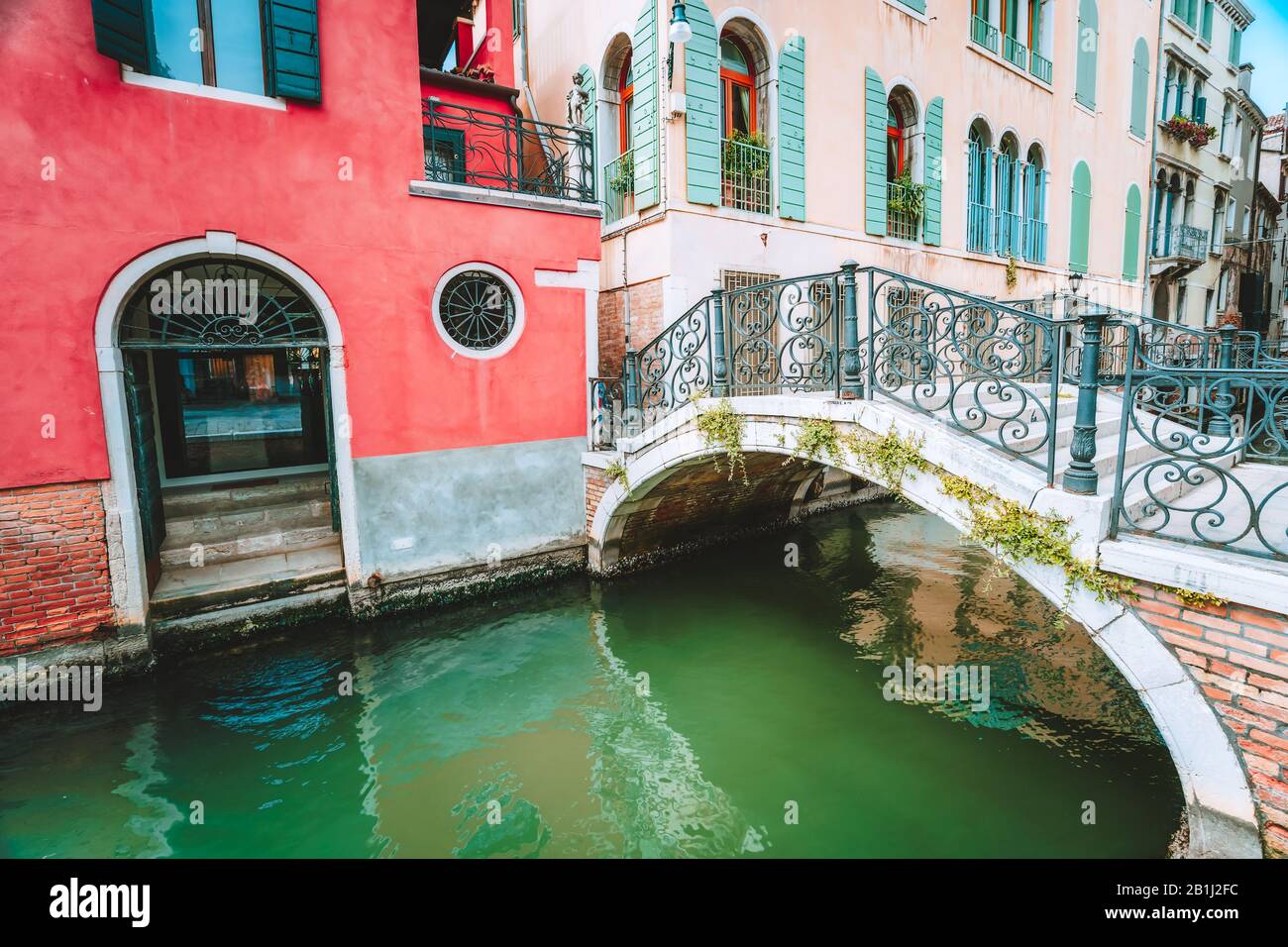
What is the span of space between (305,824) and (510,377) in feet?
15.8

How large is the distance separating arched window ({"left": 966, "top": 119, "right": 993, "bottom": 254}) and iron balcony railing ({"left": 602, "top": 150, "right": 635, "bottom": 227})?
6.46 m

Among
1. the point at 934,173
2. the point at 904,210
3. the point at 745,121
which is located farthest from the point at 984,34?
the point at 745,121

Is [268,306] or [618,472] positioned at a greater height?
[268,306]

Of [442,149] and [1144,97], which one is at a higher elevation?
[1144,97]

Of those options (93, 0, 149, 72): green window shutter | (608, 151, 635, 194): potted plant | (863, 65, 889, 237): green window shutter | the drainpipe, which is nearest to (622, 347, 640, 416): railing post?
(608, 151, 635, 194): potted plant

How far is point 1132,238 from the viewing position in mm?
15062

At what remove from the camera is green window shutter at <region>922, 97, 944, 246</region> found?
10258mm

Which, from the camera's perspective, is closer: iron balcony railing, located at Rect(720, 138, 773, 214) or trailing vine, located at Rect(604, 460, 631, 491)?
trailing vine, located at Rect(604, 460, 631, 491)

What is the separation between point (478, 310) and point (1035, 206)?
471 inches

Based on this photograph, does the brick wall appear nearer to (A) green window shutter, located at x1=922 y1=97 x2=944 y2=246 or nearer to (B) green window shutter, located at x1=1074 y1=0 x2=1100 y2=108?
(A) green window shutter, located at x1=922 y1=97 x2=944 y2=246

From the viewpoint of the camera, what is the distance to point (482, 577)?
24.7ft

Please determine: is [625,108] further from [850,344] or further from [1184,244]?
[1184,244]

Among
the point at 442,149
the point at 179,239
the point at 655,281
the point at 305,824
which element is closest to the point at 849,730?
the point at 305,824
